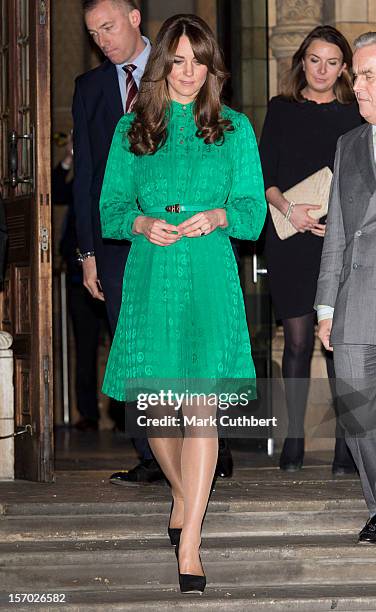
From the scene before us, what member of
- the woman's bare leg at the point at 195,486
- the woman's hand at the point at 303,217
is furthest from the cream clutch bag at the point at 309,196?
the woman's bare leg at the point at 195,486

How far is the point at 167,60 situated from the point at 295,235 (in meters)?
1.79

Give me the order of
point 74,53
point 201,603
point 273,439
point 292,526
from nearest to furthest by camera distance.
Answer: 1. point 201,603
2. point 292,526
3. point 273,439
4. point 74,53

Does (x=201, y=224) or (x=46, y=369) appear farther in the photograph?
(x=46, y=369)

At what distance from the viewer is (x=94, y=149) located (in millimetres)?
6289

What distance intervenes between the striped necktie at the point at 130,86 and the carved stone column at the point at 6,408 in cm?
121

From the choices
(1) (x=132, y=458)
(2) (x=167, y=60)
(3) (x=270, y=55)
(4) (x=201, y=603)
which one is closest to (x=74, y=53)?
(3) (x=270, y=55)

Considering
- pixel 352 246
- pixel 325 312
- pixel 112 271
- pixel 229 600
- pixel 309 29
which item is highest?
pixel 309 29

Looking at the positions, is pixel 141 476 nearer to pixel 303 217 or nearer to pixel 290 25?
pixel 303 217

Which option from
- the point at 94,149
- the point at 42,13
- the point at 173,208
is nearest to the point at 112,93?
the point at 94,149

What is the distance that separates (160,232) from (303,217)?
1723 mm

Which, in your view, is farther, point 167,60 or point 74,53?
point 74,53

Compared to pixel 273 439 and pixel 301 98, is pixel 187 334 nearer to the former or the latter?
pixel 301 98

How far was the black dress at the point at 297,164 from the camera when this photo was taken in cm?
658

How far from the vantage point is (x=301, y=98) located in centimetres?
663
